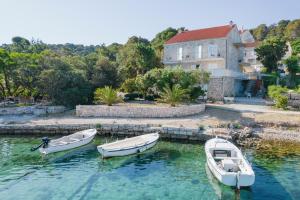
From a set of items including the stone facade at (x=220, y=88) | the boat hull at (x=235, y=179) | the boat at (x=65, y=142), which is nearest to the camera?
the boat hull at (x=235, y=179)

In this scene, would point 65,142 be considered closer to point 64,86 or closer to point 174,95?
point 174,95

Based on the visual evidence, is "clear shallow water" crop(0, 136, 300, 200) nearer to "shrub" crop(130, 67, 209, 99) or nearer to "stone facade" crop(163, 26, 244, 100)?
"shrub" crop(130, 67, 209, 99)

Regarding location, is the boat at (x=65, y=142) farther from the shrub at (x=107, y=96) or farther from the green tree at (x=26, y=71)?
the green tree at (x=26, y=71)

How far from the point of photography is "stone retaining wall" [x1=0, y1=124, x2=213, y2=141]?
24.8 m

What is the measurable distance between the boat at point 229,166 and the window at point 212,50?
24474mm

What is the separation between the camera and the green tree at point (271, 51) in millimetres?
45656

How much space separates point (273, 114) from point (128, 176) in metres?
17.7

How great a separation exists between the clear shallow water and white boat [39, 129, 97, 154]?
504 millimetres

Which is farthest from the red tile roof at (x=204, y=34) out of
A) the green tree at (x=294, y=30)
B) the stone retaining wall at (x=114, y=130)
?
the green tree at (x=294, y=30)

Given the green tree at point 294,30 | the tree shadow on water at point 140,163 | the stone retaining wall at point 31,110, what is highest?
the green tree at point 294,30

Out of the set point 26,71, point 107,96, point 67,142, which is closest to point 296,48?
point 107,96

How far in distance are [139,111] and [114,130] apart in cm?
425

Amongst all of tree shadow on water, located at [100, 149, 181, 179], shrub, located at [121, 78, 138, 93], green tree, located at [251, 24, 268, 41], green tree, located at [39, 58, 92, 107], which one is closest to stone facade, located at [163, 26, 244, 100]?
shrub, located at [121, 78, 138, 93]

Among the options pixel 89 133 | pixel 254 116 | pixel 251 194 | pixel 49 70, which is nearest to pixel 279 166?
pixel 251 194
